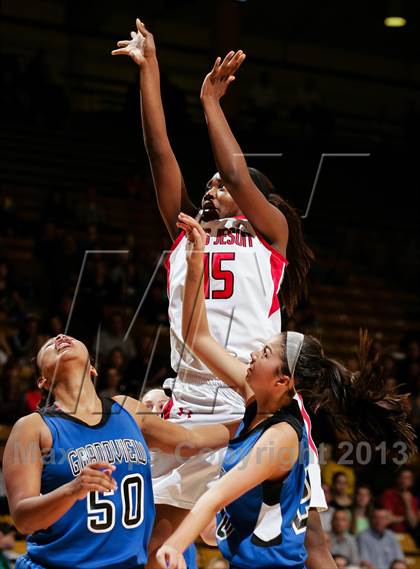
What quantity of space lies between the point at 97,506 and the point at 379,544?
5.45 m

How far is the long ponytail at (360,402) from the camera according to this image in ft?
11.8

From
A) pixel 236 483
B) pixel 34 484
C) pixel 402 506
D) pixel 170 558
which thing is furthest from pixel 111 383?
pixel 170 558

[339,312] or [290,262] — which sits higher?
[290,262]

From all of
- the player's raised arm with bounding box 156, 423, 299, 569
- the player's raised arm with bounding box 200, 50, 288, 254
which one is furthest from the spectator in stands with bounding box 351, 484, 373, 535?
the player's raised arm with bounding box 156, 423, 299, 569

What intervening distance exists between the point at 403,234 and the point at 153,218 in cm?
364

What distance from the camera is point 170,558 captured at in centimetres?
278

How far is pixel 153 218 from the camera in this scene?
13.3m

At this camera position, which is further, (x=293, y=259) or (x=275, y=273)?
(x=293, y=259)

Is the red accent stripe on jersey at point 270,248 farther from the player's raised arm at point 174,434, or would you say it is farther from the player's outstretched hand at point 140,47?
the player's outstretched hand at point 140,47

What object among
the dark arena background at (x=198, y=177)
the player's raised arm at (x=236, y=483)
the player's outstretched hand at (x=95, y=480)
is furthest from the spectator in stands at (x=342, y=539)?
the player's outstretched hand at (x=95, y=480)

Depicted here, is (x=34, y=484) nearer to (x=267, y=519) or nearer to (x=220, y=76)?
(x=267, y=519)

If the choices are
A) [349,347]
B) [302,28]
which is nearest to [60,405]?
[349,347]

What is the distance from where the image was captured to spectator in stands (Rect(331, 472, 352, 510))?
831 cm

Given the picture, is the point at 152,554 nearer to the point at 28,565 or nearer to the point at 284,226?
the point at 28,565
